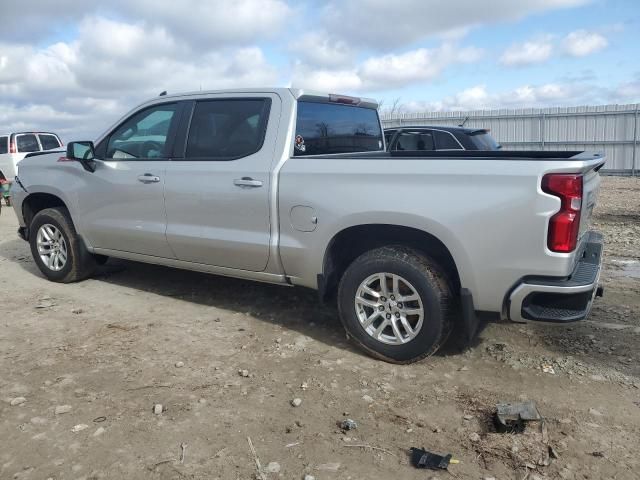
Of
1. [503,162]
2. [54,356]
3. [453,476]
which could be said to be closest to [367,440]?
[453,476]

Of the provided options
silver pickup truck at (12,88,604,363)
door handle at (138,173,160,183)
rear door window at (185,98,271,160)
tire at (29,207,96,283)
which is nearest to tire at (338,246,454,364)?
silver pickup truck at (12,88,604,363)

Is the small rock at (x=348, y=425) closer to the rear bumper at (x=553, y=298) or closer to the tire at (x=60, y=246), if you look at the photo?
the rear bumper at (x=553, y=298)

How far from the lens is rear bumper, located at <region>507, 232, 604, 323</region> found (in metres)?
3.41

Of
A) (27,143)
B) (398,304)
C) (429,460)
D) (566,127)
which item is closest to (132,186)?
(398,304)

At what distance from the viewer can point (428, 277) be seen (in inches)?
148

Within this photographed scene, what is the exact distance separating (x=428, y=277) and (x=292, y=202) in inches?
45.1

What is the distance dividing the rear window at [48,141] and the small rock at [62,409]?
13.1m

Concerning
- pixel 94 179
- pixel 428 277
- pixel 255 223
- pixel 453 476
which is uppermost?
pixel 94 179

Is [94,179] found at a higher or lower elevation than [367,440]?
higher

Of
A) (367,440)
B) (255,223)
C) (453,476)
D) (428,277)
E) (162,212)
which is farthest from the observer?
(162,212)

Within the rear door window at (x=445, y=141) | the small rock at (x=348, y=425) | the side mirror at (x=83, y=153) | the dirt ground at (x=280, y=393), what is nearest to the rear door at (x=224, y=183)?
the dirt ground at (x=280, y=393)

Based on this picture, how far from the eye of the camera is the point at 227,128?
4.73m

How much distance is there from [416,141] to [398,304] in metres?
6.22

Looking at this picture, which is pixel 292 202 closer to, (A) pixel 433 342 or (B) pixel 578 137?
(A) pixel 433 342
